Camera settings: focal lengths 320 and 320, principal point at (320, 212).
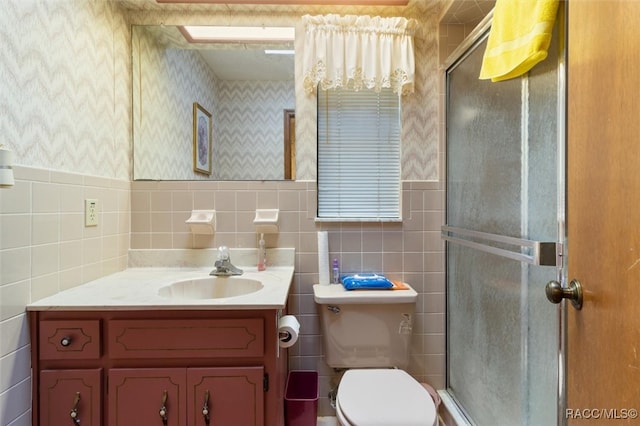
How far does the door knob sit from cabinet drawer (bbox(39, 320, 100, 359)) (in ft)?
4.33

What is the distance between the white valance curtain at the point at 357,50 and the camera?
1606 mm

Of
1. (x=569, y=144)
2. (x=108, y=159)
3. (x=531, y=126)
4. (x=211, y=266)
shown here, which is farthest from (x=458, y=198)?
(x=108, y=159)

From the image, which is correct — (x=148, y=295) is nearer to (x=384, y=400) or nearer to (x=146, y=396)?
(x=146, y=396)

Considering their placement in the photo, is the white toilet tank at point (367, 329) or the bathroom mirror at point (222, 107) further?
the bathroom mirror at point (222, 107)

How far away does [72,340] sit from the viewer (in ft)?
3.35

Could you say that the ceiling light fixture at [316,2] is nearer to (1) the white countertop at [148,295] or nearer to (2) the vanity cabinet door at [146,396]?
(1) the white countertop at [148,295]

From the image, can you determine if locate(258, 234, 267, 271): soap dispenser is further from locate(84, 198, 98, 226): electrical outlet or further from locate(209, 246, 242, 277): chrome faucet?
locate(84, 198, 98, 226): electrical outlet

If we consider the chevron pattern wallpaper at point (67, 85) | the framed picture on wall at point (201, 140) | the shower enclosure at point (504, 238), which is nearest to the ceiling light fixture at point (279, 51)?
the framed picture on wall at point (201, 140)

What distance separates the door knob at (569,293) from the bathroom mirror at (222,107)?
48.2 inches

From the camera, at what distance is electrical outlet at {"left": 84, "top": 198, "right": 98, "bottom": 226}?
4.32ft

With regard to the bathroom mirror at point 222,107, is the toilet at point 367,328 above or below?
below

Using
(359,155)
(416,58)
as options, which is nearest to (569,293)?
(359,155)

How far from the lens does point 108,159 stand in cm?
148

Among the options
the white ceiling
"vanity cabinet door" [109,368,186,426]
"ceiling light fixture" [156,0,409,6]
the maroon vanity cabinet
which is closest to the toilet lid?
the maroon vanity cabinet
